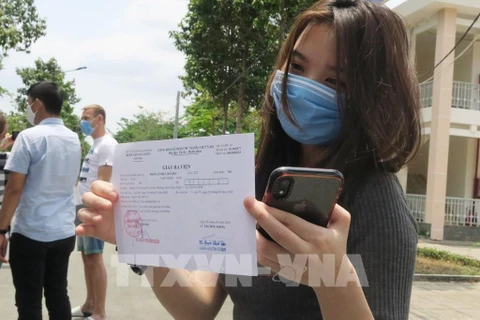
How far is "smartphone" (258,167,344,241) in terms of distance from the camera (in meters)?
0.84

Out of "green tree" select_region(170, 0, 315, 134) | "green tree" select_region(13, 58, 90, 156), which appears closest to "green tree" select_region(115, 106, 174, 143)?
"green tree" select_region(13, 58, 90, 156)

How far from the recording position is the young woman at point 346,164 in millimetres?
880

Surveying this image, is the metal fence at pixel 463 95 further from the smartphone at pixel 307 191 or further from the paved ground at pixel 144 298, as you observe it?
the smartphone at pixel 307 191

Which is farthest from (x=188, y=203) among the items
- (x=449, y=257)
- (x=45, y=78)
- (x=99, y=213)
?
(x=45, y=78)

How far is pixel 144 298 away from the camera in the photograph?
4.65 m

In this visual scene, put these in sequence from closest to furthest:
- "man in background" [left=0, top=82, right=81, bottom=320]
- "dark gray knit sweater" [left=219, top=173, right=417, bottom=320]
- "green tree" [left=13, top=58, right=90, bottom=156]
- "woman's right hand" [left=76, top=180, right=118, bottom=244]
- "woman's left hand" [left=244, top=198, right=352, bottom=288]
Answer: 1. "woman's left hand" [left=244, top=198, right=352, bottom=288]
2. "dark gray knit sweater" [left=219, top=173, right=417, bottom=320]
3. "woman's right hand" [left=76, top=180, right=118, bottom=244]
4. "man in background" [left=0, top=82, right=81, bottom=320]
5. "green tree" [left=13, top=58, right=90, bottom=156]

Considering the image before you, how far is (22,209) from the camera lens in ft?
9.55

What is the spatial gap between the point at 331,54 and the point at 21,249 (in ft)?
7.80

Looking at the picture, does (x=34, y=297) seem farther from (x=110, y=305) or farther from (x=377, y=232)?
(x=377, y=232)

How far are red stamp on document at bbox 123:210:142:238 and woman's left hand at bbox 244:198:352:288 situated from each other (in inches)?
11.1

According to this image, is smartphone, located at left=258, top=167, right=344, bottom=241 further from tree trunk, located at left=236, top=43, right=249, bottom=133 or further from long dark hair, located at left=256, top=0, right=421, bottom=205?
tree trunk, located at left=236, top=43, right=249, bottom=133

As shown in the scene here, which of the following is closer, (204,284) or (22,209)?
(204,284)

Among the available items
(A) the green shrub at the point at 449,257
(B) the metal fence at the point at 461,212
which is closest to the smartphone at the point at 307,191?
(A) the green shrub at the point at 449,257

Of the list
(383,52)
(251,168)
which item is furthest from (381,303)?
(383,52)
